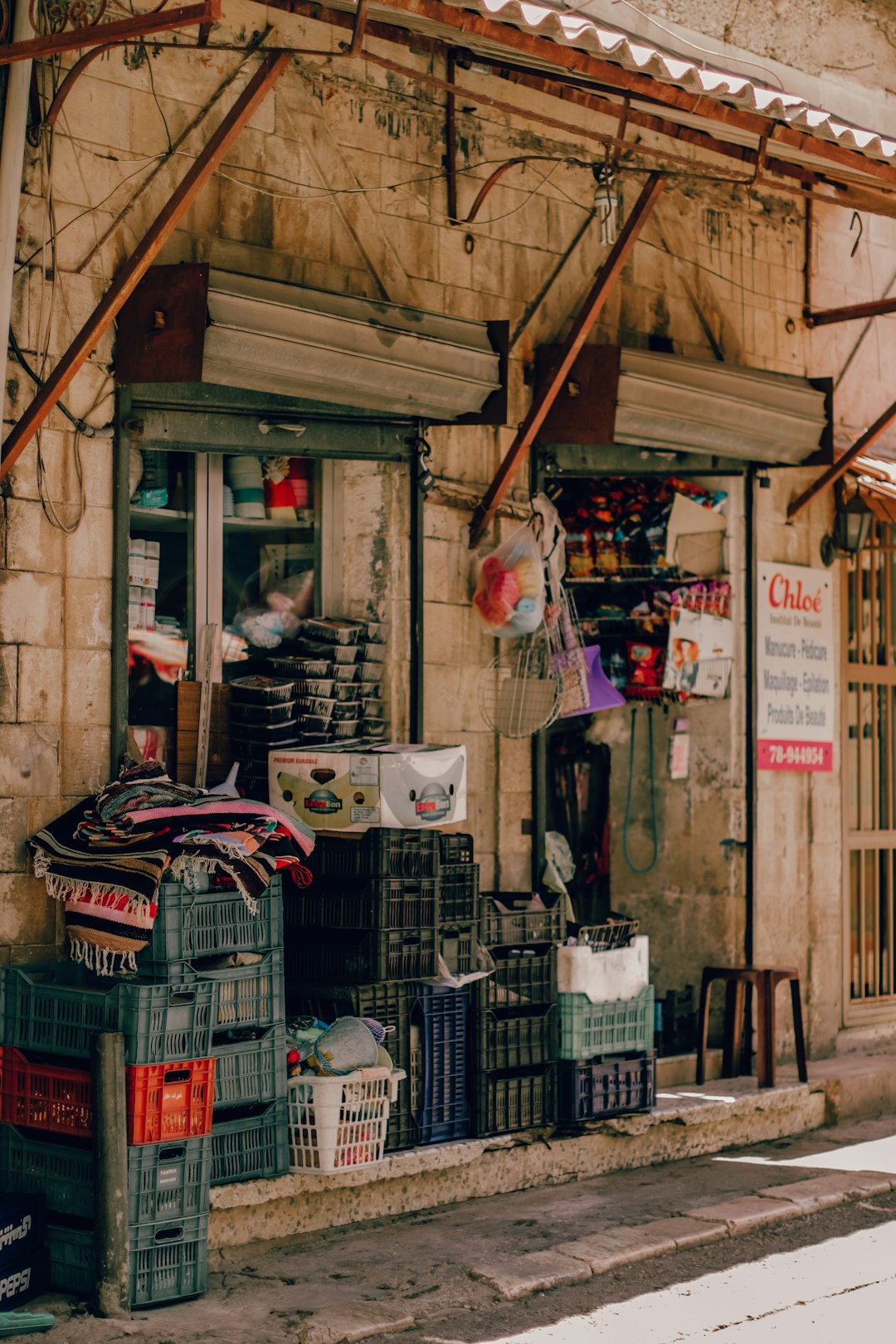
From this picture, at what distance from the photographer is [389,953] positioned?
7.34 metres

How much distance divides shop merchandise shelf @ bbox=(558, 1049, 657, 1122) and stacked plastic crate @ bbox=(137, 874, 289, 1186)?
6.00 ft

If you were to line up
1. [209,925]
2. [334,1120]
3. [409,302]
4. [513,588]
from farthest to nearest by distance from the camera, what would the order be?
[513,588]
[409,302]
[334,1120]
[209,925]

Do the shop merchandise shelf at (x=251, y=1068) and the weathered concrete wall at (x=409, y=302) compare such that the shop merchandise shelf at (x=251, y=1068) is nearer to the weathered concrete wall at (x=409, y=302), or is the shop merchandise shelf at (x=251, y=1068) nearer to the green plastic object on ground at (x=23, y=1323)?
the weathered concrete wall at (x=409, y=302)

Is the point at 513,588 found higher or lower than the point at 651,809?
higher

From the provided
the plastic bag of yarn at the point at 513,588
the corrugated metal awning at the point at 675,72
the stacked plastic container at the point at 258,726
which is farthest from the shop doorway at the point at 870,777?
the stacked plastic container at the point at 258,726

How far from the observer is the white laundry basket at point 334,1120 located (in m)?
6.84

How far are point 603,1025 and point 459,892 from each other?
3.68ft

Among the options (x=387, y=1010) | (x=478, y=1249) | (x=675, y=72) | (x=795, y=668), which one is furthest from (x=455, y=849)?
(x=795, y=668)

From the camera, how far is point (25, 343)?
693 cm

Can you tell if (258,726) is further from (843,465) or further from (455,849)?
(843,465)

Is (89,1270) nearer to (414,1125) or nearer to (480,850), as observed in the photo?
(414,1125)

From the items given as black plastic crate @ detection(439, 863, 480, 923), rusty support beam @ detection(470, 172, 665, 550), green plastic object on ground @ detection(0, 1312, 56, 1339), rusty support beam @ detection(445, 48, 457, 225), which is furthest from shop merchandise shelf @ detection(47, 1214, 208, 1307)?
rusty support beam @ detection(445, 48, 457, 225)

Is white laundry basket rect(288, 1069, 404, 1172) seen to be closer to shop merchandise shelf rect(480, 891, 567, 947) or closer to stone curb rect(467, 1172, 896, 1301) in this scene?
stone curb rect(467, 1172, 896, 1301)

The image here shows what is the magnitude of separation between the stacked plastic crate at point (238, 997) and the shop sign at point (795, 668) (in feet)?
14.6
